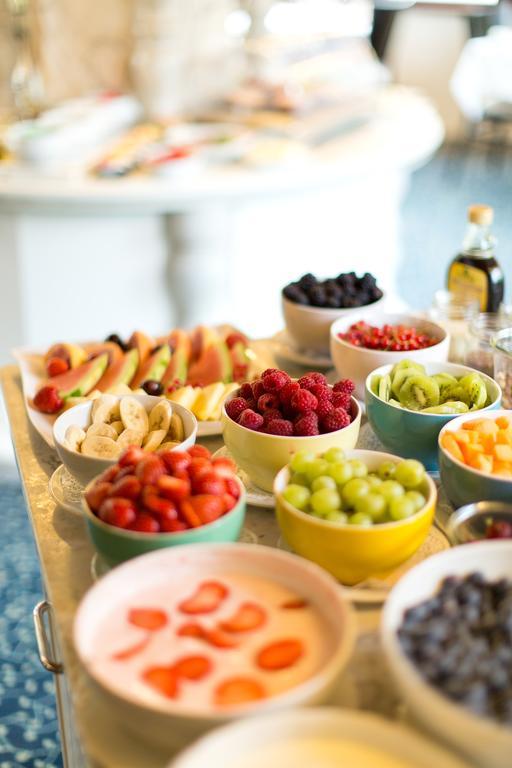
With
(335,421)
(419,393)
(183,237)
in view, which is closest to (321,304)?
(419,393)

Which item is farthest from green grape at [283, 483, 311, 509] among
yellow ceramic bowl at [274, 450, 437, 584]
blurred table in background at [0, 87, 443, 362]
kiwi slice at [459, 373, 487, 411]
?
blurred table in background at [0, 87, 443, 362]

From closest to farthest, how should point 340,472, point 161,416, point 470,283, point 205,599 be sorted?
point 205,599, point 340,472, point 161,416, point 470,283

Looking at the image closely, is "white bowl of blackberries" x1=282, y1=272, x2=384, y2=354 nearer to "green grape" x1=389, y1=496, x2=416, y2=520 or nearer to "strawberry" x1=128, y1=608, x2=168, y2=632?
"green grape" x1=389, y1=496, x2=416, y2=520

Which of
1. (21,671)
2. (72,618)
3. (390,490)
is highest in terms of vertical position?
(390,490)

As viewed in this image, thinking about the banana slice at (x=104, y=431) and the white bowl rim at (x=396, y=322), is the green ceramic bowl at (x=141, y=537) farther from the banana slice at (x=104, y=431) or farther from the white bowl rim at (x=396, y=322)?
the white bowl rim at (x=396, y=322)

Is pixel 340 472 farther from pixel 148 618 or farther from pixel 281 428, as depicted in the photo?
pixel 148 618

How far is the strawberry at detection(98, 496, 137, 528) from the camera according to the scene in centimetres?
83

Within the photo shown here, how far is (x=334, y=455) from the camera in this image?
3.02ft

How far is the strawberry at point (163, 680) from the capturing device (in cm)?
68

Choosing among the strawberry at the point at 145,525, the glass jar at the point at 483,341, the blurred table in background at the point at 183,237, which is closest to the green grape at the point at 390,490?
the strawberry at the point at 145,525

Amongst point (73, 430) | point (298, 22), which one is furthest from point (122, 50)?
point (73, 430)

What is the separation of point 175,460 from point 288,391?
0.20m

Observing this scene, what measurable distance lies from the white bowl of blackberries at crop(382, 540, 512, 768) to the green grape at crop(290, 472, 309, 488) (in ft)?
0.60

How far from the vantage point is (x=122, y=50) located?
3365mm
